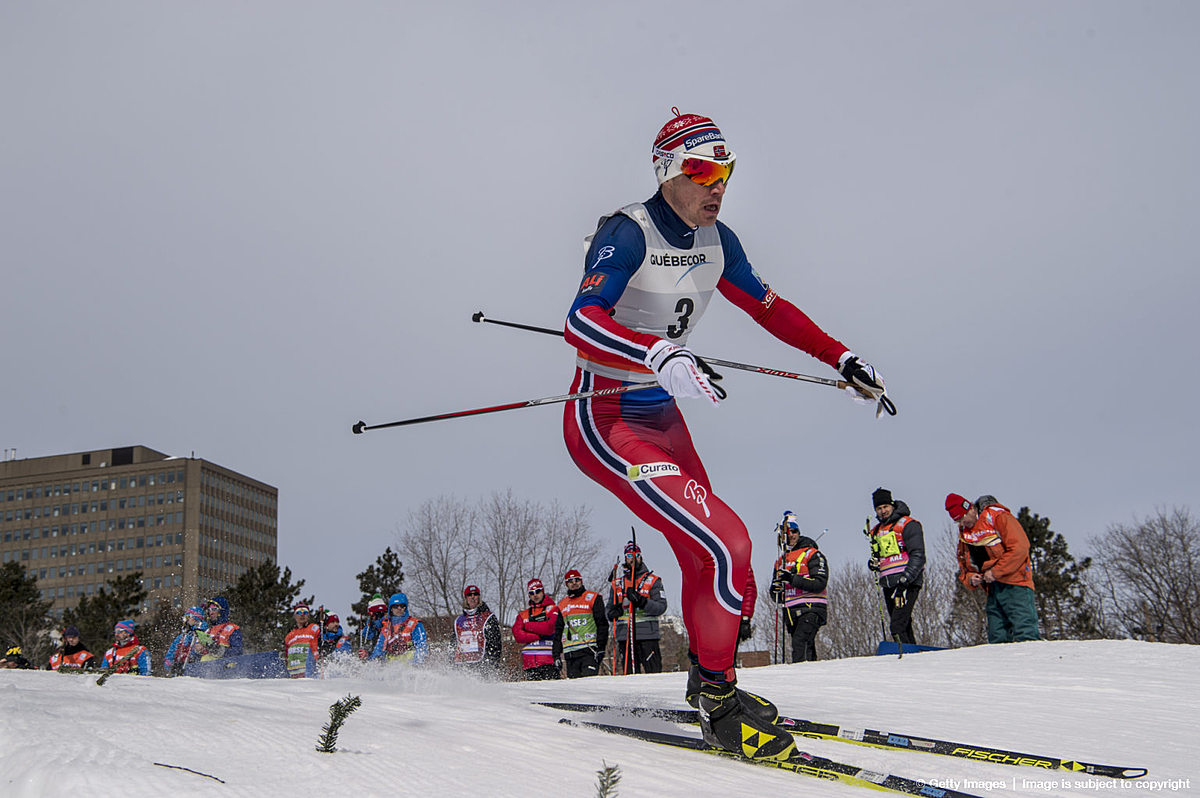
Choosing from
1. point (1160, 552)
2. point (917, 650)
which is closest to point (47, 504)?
point (1160, 552)

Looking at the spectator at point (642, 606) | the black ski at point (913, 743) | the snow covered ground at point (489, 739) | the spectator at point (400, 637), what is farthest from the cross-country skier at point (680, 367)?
the spectator at point (400, 637)

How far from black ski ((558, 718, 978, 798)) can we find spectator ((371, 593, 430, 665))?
24.8ft

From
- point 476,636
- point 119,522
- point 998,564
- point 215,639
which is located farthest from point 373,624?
point 119,522

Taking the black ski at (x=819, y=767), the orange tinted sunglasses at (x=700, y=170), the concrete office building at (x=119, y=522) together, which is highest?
the concrete office building at (x=119, y=522)

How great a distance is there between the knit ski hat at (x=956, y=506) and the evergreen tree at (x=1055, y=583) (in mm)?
17517

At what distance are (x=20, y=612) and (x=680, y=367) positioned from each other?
1426 inches

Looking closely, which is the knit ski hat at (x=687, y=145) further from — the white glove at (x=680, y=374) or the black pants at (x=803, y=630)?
the black pants at (x=803, y=630)

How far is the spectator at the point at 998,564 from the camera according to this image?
9484 millimetres

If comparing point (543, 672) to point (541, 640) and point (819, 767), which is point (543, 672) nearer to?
point (541, 640)

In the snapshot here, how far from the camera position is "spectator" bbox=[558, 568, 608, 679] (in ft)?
36.4

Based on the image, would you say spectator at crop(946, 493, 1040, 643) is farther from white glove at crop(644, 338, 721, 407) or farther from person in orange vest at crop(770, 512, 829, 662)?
white glove at crop(644, 338, 721, 407)

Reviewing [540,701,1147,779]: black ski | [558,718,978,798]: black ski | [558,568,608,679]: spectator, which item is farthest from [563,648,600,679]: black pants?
[558,718,978,798]: black ski

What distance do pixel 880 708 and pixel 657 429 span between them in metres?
2.03
